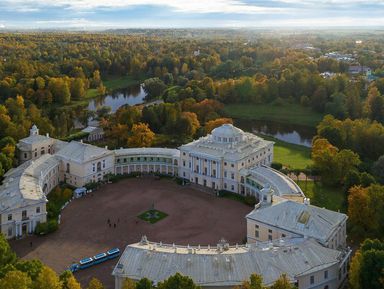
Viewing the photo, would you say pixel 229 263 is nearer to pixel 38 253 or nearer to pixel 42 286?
pixel 42 286

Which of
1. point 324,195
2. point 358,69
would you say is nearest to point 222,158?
point 324,195

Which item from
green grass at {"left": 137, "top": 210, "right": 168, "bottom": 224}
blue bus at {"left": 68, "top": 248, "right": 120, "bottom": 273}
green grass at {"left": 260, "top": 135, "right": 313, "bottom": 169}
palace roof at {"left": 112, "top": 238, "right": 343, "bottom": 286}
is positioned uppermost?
palace roof at {"left": 112, "top": 238, "right": 343, "bottom": 286}

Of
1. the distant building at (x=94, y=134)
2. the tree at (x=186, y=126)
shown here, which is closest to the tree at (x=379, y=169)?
the tree at (x=186, y=126)

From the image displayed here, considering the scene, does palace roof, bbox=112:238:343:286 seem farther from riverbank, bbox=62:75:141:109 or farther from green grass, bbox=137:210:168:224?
riverbank, bbox=62:75:141:109

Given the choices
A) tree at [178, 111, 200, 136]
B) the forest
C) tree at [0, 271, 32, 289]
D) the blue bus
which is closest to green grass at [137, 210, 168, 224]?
the blue bus

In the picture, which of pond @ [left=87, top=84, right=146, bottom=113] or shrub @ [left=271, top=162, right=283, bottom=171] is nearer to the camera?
shrub @ [left=271, top=162, right=283, bottom=171]

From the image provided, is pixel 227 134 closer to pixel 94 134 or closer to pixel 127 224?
pixel 127 224

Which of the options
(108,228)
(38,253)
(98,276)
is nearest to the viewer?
(98,276)

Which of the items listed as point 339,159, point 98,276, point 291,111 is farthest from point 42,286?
point 291,111
